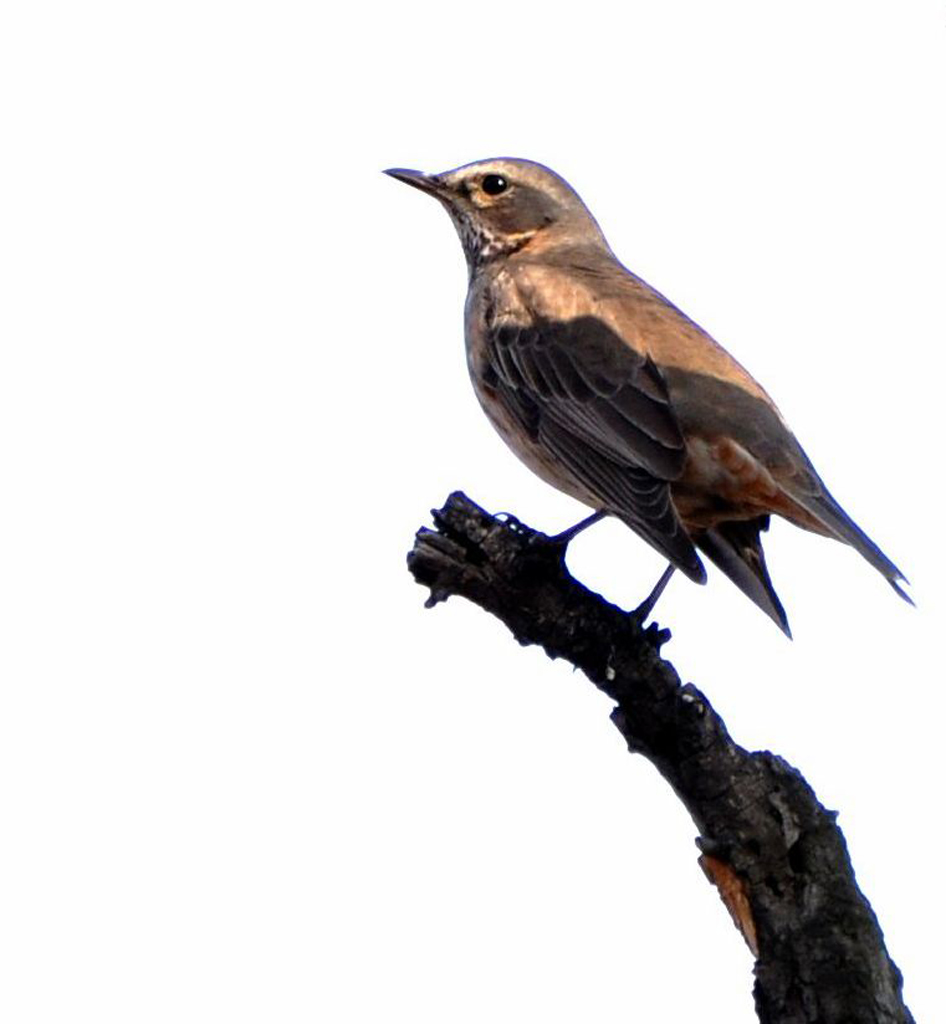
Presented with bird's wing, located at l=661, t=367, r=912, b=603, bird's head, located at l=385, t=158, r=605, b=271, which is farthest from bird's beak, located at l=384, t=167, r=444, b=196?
bird's wing, located at l=661, t=367, r=912, b=603

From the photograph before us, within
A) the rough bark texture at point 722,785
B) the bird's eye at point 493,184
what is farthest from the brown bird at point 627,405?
the rough bark texture at point 722,785

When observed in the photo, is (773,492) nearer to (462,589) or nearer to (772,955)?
(462,589)

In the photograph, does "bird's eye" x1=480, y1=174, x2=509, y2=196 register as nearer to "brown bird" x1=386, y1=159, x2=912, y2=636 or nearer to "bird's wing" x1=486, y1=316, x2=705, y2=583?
"brown bird" x1=386, y1=159, x2=912, y2=636

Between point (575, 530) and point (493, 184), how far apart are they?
3.20 m

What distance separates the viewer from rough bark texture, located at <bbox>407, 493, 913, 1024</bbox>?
6609 mm

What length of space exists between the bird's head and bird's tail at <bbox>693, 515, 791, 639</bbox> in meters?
2.61

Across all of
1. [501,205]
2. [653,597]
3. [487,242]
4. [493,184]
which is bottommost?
[653,597]

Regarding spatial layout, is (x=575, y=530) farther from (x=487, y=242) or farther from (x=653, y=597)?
(x=487, y=242)

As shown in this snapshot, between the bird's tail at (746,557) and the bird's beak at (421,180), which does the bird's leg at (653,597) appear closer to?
the bird's tail at (746,557)

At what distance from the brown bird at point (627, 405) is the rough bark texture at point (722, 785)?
2.58ft

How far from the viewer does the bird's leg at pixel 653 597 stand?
25.8 feet

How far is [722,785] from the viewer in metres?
6.99

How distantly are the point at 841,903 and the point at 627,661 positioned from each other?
→ 1.18 m

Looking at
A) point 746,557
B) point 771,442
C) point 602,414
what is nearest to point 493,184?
point 602,414
